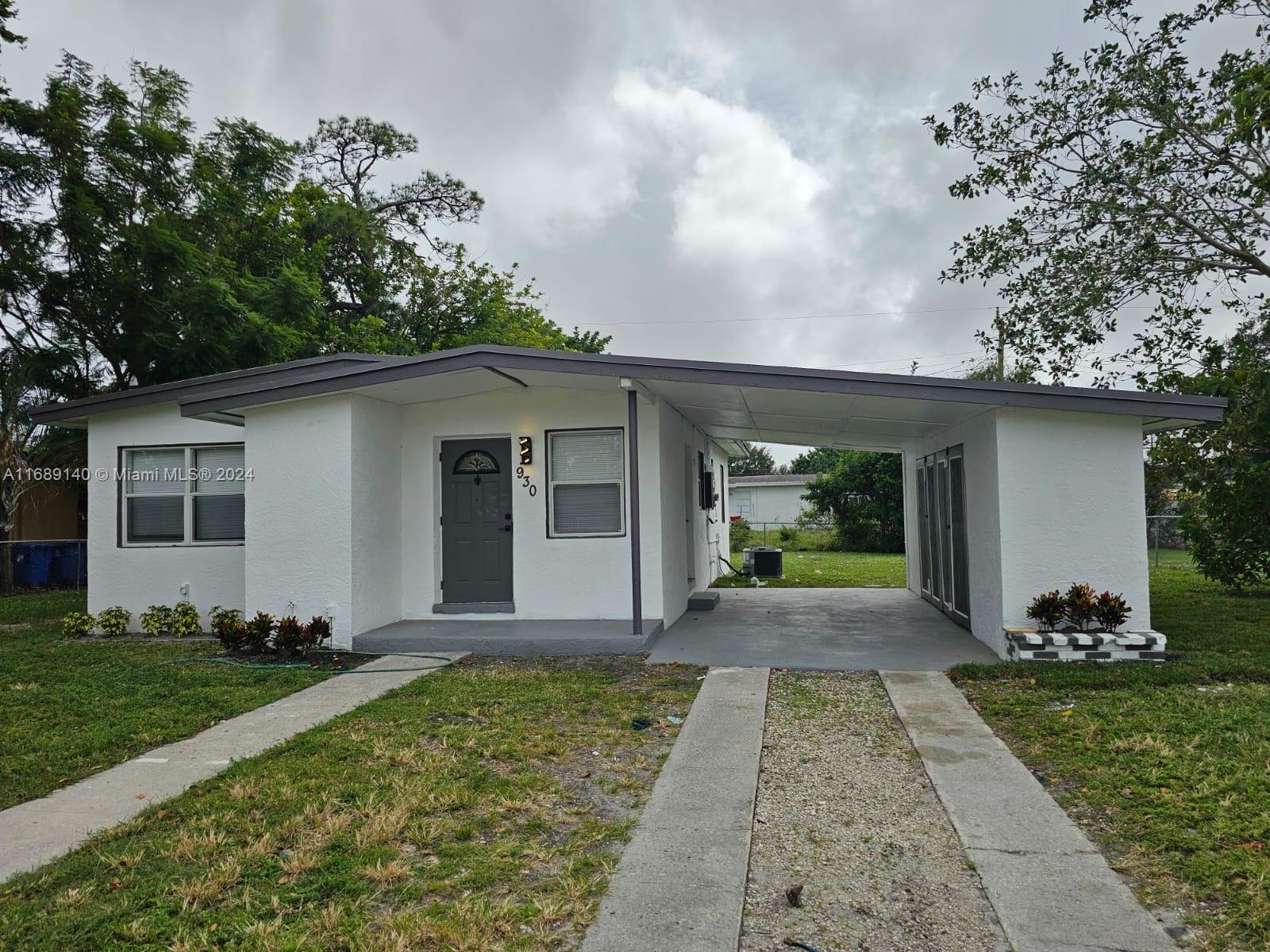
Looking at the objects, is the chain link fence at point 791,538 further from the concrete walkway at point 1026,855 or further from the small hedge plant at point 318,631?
the concrete walkway at point 1026,855

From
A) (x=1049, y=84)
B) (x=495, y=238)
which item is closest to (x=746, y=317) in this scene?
(x=495, y=238)

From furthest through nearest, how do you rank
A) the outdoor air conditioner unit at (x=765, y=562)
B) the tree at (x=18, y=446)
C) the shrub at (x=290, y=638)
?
the outdoor air conditioner unit at (x=765, y=562), the tree at (x=18, y=446), the shrub at (x=290, y=638)

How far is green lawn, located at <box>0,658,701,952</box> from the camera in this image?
2.76m

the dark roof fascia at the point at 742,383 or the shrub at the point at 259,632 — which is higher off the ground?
the dark roof fascia at the point at 742,383

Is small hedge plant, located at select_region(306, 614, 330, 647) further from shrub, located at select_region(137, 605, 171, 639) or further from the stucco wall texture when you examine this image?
shrub, located at select_region(137, 605, 171, 639)

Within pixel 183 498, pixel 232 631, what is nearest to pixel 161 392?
pixel 183 498

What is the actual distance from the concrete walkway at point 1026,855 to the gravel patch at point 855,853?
86 millimetres

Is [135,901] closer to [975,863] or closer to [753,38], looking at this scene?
[975,863]

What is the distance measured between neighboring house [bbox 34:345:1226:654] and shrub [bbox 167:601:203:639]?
0.34 metres

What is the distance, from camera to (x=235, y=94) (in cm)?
1991

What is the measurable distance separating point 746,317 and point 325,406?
85.3 ft

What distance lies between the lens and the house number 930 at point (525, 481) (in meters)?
9.05

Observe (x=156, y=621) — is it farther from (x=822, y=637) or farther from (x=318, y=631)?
(x=822, y=637)

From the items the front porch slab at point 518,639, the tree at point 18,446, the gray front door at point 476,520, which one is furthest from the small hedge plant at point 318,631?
the tree at point 18,446
